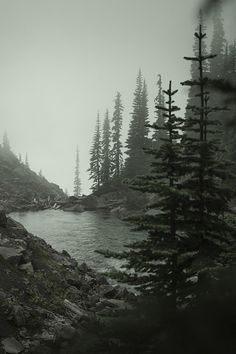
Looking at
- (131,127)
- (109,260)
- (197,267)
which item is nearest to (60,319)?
(197,267)

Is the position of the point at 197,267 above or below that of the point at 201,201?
below

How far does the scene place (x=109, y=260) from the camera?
77.2ft

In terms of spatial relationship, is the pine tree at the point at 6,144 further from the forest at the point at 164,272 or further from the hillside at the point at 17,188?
the forest at the point at 164,272

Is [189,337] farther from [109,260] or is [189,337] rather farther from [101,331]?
[109,260]

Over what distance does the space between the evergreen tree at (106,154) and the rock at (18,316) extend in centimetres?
5375

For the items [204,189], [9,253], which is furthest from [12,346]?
[204,189]

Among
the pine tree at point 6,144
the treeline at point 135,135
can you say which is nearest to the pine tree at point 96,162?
the treeline at point 135,135

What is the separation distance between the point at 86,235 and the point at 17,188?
42896mm

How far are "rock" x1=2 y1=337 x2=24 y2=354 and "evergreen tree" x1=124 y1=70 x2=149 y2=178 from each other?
49.3 m

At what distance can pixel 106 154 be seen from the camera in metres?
70.6

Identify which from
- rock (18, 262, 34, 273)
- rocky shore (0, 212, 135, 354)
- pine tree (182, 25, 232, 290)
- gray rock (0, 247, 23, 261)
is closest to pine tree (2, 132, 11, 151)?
rocky shore (0, 212, 135, 354)

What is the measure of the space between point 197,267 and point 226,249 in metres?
1.48

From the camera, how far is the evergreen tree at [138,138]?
60.4 meters

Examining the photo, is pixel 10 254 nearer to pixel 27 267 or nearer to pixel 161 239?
pixel 27 267
